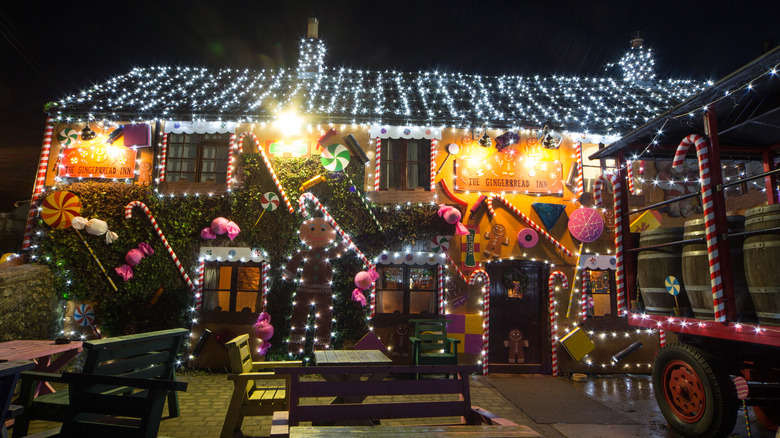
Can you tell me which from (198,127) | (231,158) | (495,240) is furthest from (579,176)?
Answer: (198,127)

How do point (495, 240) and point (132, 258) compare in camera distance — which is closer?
point (132, 258)

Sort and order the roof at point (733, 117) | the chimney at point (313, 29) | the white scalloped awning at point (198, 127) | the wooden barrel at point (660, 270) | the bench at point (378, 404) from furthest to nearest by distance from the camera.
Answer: the chimney at point (313, 29) → the white scalloped awning at point (198, 127) → the wooden barrel at point (660, 270) → the roof at point (733, 117) → the bench at point (378, 404)

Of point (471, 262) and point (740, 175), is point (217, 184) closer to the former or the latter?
point (471, 262)

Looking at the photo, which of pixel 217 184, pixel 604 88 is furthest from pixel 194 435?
pixel 604 88

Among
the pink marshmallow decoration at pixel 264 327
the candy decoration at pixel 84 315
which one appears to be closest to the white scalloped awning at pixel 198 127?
the candy decoration at pixel 84 315

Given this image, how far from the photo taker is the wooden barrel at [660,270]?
4.50m

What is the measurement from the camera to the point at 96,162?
27.9ft

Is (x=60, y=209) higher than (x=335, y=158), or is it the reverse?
(x=335, y=158)

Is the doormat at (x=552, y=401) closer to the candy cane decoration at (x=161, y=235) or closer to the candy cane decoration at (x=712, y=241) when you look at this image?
the candy cane decoration at (x=712, y=241)

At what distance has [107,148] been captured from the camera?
8.56 m

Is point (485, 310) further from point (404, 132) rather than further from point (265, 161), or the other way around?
point (265, 161)

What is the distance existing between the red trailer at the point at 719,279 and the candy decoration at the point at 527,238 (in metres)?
3.13

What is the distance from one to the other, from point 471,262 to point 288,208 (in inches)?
154

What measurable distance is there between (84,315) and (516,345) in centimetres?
847
